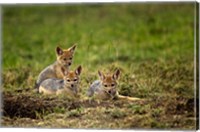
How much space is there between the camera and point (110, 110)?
12.9ft

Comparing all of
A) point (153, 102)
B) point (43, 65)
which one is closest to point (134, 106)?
point (153, 102)

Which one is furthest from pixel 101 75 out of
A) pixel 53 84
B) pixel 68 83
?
pixel 53 84

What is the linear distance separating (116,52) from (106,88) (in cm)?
25

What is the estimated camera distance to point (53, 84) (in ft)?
13.1

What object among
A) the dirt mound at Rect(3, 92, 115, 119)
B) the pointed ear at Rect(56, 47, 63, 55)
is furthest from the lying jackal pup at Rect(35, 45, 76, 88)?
the dirt mound at Rect(3, 92, 115, 119)

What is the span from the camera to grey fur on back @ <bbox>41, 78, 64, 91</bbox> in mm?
3973

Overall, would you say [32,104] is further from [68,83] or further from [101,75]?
[101,75]

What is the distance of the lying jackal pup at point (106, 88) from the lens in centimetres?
391

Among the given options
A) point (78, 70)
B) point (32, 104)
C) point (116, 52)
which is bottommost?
point (32, 104)

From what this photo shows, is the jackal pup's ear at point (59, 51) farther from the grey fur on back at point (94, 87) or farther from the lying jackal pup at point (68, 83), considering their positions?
the grey fur on back at point (94, 87)

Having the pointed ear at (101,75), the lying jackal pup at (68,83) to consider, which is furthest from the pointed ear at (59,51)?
the pointed ear at (101,75)

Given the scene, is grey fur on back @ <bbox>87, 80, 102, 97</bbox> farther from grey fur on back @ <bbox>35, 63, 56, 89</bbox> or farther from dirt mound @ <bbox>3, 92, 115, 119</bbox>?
grey fur on back @ <bbox>35, 63, 56, 89</bbox>

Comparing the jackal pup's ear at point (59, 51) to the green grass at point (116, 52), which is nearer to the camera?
the green grass at point (116, 52)

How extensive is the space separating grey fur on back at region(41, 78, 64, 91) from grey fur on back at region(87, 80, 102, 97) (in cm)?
19
